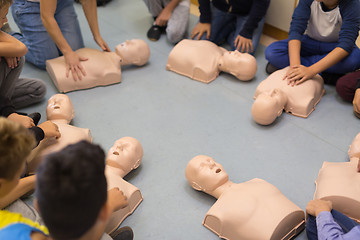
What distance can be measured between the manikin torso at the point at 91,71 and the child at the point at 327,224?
1.16m

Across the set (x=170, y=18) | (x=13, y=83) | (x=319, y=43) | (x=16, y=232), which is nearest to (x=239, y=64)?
(x=319, y=43)

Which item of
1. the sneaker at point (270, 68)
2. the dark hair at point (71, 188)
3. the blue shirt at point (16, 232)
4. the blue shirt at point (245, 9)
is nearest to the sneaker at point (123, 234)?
the blue shirt at point (16, 232)

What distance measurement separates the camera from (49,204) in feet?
1.94

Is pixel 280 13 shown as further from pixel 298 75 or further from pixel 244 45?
pixel 298 75

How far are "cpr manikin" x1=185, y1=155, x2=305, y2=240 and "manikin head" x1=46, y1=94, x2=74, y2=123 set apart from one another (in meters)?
0.67

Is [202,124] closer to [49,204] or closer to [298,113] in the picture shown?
[298,113]

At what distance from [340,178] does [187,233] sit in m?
0.53

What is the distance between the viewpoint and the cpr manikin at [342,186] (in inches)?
41.7

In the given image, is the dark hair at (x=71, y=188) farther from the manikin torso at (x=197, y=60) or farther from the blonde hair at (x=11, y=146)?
the manikin torso at (x=197, y=60)

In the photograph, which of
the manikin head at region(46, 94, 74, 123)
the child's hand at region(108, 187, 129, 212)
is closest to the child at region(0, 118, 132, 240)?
the child's hand at region(108, 187, 129, 212)

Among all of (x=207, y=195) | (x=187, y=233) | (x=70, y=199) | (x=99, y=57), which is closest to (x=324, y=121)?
(x=207, y=195)

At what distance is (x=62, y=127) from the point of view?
1350 mm

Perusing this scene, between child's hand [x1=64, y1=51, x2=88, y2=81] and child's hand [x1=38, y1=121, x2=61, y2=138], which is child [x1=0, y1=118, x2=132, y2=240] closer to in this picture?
child's hand [x1=38, y1=121, x2=61, y2=138]

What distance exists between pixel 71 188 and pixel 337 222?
776 mm
